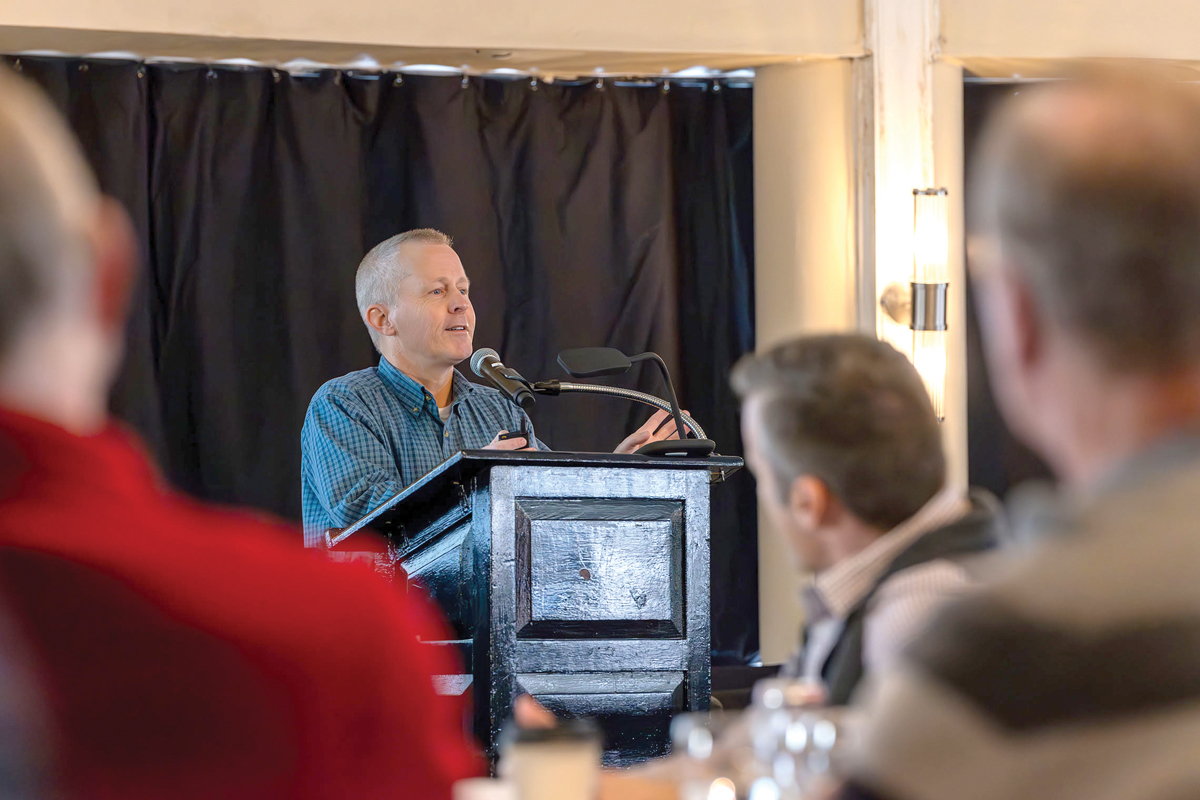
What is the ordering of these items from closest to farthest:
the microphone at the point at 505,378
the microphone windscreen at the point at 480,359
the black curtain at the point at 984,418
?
the microphone at the point at 505,378
the microphone windscreen at the point at 480,359
the black curtain at the point at 984,418

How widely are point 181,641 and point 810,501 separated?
2.82ft

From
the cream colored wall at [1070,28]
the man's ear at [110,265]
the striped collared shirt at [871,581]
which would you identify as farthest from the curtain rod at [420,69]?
the man's ear at [110,265]

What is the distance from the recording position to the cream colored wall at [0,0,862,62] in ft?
13.6

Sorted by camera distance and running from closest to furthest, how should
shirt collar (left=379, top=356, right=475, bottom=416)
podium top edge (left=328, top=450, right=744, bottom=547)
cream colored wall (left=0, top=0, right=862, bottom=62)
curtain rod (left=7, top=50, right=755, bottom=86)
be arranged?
podium top edge (left=328, top=450, right=744, bottom=547), shirt collar (left=379, top=356, right=475, bottom=416), cream colored wall (left=0, top=0, right=862, bottom=62), curtain rod (left=7, top=50, right=755, bottom=86)

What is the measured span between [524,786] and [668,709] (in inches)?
61.7

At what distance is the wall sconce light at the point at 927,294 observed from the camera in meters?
4.42

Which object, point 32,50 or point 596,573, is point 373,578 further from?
point 32,50

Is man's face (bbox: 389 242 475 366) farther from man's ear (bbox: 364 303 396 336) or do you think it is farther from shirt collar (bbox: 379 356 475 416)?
shirt collar (bbox: 379 356 475 416)

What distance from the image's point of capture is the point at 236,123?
4.67m

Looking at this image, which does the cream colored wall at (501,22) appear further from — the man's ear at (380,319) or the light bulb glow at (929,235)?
the man's ear at (380,319)

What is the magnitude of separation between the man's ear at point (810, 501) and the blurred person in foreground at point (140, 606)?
72cm

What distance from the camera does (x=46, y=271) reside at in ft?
2.35

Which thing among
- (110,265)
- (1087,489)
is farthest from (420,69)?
(1087,489)

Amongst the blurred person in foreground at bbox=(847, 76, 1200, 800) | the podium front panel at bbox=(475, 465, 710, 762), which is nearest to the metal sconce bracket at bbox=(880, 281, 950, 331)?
the podium front panel at bbox=(475, 465, 710, 762)
